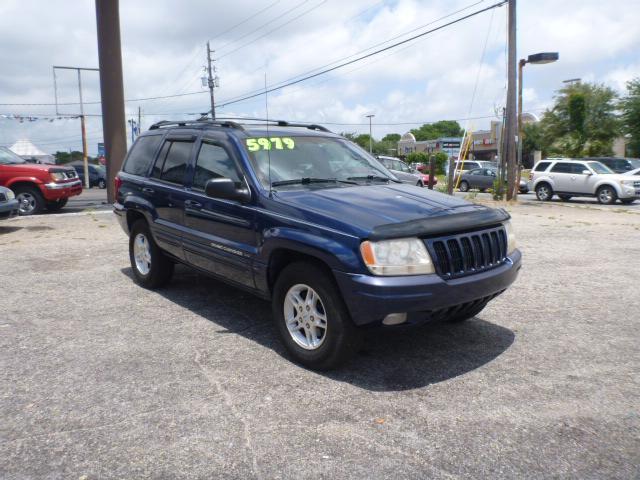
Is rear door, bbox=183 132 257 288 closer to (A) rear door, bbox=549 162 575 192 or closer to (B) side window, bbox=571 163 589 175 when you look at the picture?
(A) rear door, bbox=549 162 575 192

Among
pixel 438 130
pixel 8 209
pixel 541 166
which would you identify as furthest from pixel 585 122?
pixel 438 130

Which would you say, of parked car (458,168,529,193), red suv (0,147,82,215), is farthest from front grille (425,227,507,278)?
parked car (458,168,529,193)

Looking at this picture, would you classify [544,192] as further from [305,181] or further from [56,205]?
[305,181]

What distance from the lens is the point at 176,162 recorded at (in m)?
5.66

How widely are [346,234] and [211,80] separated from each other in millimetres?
41802

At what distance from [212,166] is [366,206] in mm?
1721

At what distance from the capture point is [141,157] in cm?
647

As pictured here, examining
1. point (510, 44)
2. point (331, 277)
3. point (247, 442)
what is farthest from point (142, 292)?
point (510, 44)

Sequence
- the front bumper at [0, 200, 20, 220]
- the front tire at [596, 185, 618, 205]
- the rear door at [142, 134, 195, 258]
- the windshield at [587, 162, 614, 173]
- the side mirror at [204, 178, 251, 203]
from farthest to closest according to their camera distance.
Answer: the windshield at [587, 162, 614, 173] → the front tire at [596, 185, 618, 205] → the front bumper at [0, 200, 20, 220] → the rear door at [142, 134, 195, 258] → the side mirror at [204, 178, 251, 203]

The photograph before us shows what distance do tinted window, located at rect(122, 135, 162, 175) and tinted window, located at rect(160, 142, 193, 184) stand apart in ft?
1.39

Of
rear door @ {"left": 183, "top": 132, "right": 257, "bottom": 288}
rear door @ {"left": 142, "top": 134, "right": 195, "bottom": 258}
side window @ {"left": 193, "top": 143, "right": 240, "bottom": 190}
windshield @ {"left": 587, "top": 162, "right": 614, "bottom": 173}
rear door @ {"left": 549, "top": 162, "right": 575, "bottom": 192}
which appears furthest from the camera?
rear door @ {"left": 549, "top": 162, "right": 575, "bottom": 192}

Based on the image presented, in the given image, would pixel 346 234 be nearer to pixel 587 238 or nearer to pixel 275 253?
pixel 275 253

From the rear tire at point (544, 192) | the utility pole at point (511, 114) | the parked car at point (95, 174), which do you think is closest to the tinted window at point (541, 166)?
the rear tire at point (544, 192)

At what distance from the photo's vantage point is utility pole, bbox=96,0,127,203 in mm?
15930
